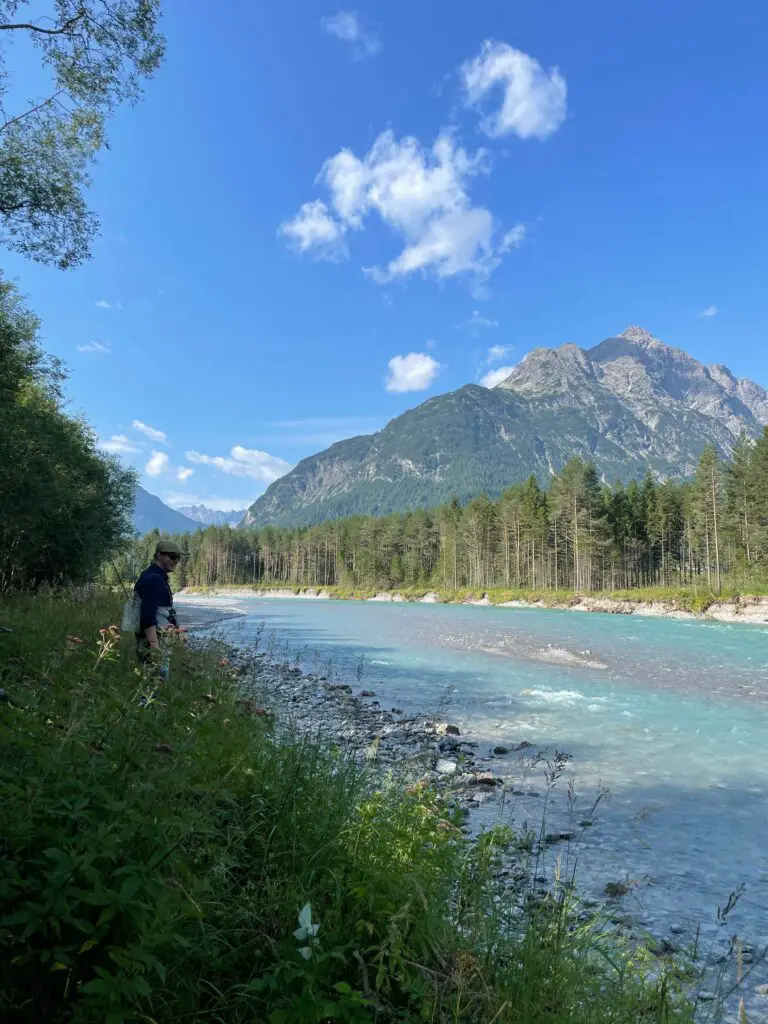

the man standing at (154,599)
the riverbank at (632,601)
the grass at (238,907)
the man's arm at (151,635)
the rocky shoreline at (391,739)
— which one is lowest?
the riverbank at (632,601)

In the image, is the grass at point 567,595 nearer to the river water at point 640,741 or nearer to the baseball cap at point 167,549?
the river water at point 640,741

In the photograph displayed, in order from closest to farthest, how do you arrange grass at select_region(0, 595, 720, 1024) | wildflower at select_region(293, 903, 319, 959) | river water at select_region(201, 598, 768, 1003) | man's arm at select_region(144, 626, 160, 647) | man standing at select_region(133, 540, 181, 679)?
1. grass at select_region(0, 595, 720, 1024)
2. wildflower at select_region(293, 903, 319, 959)
3. river water at select_region(201, 598, 768, 1003)
4. man's arm at select_region(144, 626, 160, 647)
5. man standing at select_region(133, 540, 181, 679)

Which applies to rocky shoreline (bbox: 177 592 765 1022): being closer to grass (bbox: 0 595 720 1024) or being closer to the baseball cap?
grass (bbox: 0 595 720 1024)

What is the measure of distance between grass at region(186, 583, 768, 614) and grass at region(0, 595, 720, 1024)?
56.5m

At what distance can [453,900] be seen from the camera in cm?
426

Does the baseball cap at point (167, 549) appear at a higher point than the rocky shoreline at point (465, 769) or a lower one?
higher

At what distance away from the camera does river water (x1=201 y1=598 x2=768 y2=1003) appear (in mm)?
5766

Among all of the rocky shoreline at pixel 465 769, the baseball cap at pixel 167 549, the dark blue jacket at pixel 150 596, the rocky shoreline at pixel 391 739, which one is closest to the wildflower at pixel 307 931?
the rocky shoreline at pixel 465 769

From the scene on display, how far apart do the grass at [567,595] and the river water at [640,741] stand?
2681 centimetres

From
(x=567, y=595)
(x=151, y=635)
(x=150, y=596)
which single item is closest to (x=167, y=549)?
(x=150, y=596)

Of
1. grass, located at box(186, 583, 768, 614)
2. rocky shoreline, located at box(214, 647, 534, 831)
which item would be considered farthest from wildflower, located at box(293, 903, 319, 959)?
grass, located at box(186, 583, 768, 614)

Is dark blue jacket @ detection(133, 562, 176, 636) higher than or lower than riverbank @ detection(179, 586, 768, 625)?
higher

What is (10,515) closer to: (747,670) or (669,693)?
(669,693)

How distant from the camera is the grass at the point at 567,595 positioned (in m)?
52.2
